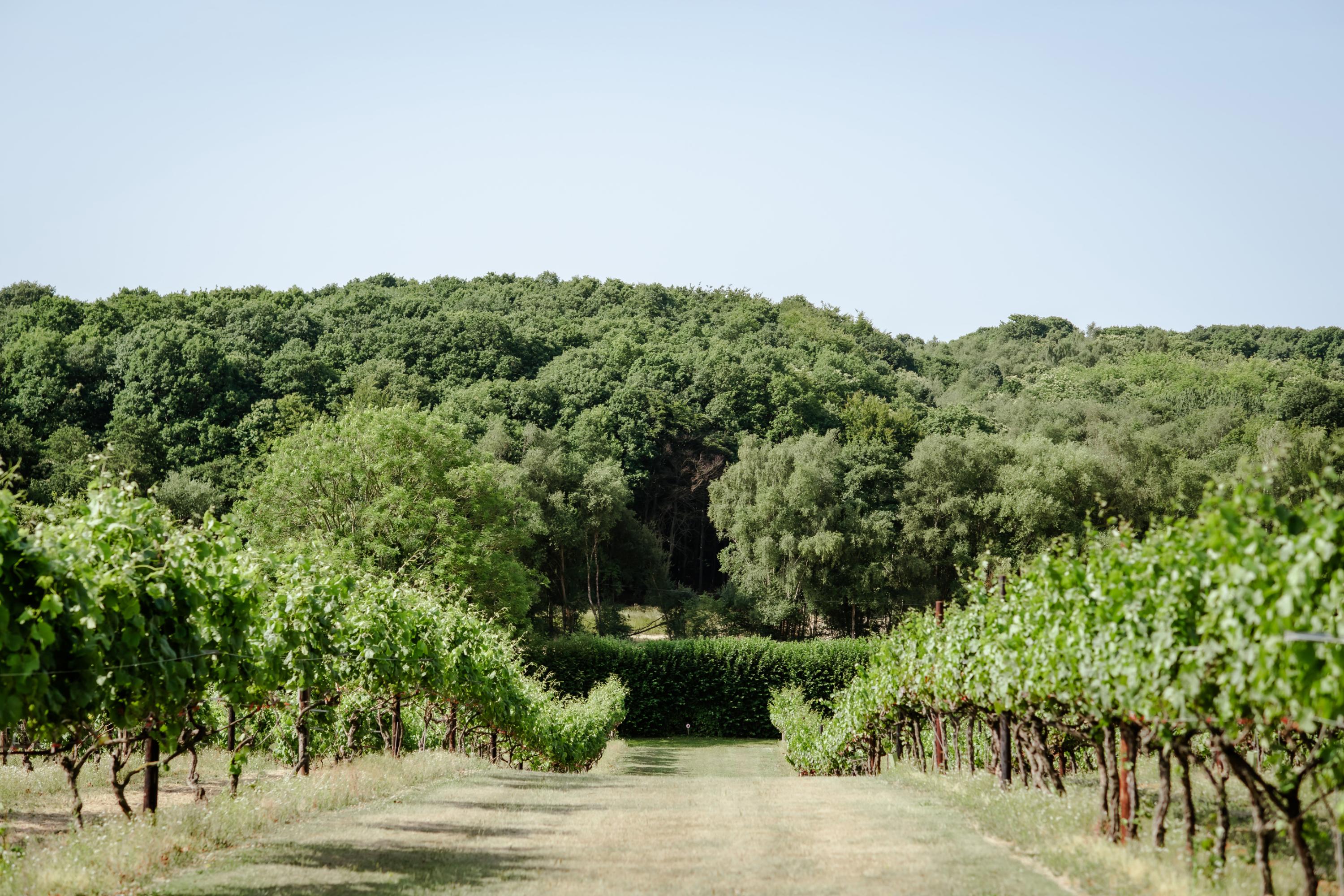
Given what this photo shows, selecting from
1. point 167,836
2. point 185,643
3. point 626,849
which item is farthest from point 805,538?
point 185,643

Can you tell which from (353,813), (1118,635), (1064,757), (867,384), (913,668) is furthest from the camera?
(867,384)

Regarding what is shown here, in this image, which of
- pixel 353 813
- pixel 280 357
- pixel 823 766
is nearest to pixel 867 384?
pixel 280 357

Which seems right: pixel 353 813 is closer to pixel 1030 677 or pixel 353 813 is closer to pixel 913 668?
pixel 1030 677

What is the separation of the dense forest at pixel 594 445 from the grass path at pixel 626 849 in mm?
18693

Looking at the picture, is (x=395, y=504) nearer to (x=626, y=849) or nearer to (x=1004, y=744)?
(x=1004, y=744)

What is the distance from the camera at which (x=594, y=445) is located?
50844mm

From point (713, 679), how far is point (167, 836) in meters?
30.8

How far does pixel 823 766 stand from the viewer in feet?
76.9

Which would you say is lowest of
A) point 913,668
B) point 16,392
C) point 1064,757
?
point 1064,757

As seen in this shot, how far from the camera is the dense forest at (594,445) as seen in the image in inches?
1300

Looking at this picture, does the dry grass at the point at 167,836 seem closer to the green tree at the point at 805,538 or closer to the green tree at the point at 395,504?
the green tree at the point at 395,504

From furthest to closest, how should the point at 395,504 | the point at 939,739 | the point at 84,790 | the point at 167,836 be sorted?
the point at 395,504 → the point at 939,739 → the point at 84,790 → the point at 167,836

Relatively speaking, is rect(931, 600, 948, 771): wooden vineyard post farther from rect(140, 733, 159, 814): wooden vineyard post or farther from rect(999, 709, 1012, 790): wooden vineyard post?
rect(140, 733, 159, 814): wooden vineyard post

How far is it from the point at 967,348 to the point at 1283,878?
292 ft
